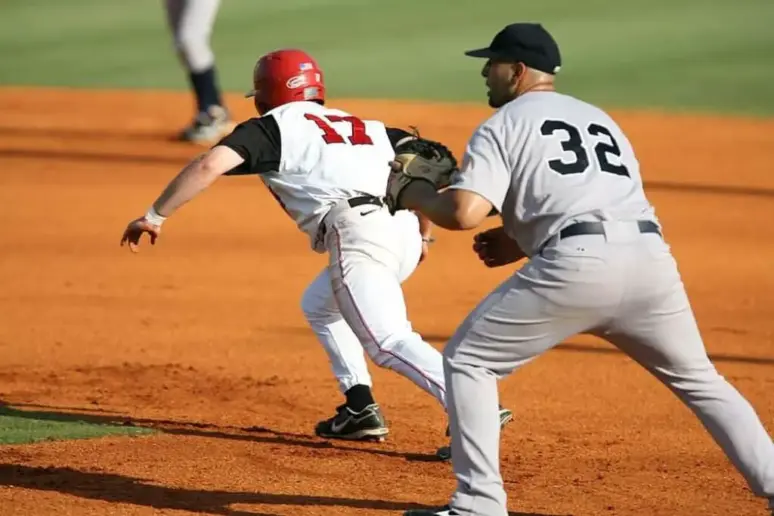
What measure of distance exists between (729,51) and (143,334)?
46.2 feet

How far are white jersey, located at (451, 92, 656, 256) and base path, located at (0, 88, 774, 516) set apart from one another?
1396mm

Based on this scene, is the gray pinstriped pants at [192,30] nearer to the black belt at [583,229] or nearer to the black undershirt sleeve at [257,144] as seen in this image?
the black undershirt sleeve at [257,144]

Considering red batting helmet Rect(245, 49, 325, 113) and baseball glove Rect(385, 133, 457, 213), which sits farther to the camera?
red batting helmet Rect(245, 49, 325, 113)

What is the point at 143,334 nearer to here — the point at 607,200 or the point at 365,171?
the point at 365,171

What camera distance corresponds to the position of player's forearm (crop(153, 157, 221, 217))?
20.7ft

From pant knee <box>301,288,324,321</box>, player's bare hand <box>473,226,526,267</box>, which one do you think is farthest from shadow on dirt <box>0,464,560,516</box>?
pant knee <box>301,288,324,321</box>

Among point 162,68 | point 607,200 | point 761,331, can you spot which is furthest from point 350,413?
point 162,68

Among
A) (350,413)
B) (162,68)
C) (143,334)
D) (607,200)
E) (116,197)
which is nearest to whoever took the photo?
(607,200)

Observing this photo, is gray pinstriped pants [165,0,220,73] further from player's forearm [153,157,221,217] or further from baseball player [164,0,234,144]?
player's forearm [153,157,221,217]

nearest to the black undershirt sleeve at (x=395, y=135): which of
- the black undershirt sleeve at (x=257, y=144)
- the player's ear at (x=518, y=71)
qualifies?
the black undershirt sleeve at (x=257, y=144)

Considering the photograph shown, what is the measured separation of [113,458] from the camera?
670 cm

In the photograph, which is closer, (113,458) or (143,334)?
(113,458)

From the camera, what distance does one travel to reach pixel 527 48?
17.3 ft

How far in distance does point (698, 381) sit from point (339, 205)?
2.07 metres
